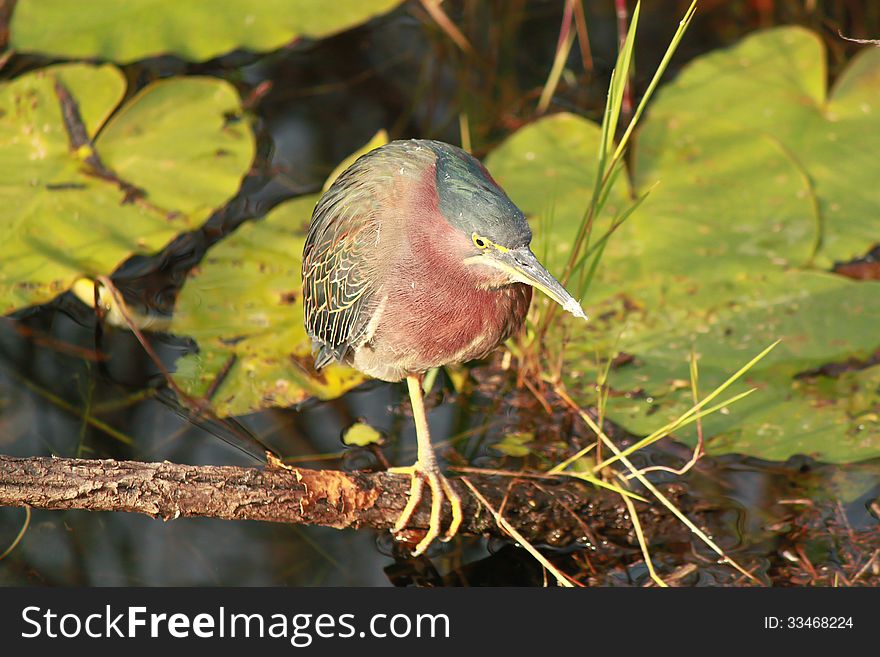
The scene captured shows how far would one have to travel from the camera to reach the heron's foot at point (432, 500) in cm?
301

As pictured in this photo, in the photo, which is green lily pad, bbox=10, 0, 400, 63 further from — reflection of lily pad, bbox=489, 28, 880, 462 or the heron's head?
the heron's head

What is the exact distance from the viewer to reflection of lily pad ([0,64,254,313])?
3.78 metres

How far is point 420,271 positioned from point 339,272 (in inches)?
14.1

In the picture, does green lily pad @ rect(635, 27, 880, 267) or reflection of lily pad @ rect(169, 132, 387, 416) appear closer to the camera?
reflection of lily pad @ rect(169, 132, 387, 416)

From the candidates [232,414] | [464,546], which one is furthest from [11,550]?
[464,546]

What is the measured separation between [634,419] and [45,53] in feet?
9.64

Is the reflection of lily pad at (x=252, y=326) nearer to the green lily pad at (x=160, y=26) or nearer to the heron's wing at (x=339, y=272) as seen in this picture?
the heron's wing at (x=339, y=272)

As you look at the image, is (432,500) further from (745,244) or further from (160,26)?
(160,26)

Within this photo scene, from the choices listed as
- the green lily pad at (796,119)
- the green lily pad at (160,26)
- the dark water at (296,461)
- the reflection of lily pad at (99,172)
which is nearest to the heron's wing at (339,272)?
the dark water at (296,461)

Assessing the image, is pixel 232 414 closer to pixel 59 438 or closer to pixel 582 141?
pixel 59 438

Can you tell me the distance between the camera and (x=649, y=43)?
5445 millimetres

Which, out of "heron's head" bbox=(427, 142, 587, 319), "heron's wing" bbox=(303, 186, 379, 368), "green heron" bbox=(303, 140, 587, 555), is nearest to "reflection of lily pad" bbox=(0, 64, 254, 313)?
"heron's wing" bbox=(303, 186, 379, 368)

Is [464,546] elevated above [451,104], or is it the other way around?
[451,104]

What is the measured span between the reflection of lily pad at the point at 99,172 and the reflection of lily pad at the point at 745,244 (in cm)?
117
